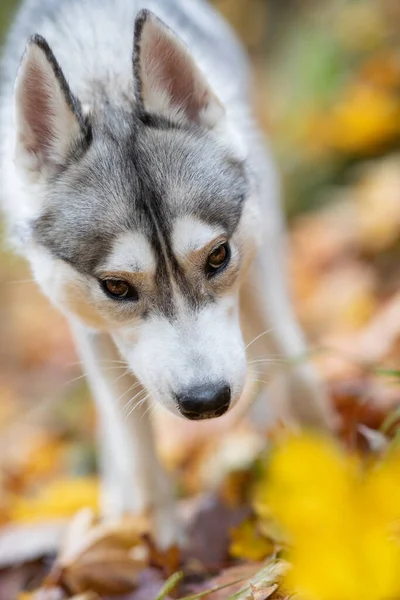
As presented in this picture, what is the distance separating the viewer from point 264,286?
337cm

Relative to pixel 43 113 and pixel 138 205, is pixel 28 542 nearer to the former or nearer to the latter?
pixel 138 205

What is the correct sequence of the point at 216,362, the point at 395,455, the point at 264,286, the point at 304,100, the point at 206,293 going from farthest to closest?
1. the point at 304,100
2. the point at 264,286
3. the point at 206,293
4. the point at 216,362
5. the point at 395,455

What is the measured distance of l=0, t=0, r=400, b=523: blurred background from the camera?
3854mm

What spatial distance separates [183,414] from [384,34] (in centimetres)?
522

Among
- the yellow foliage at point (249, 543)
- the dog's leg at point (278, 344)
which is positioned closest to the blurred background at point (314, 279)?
the dog's leg at point (278, 344)

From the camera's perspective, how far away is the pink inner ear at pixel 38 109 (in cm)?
250

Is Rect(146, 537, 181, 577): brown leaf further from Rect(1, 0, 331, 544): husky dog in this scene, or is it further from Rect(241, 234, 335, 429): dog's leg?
Rect(241, 234, 335, 429): dog's leg

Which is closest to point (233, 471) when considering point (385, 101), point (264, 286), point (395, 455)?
point (264, 286)

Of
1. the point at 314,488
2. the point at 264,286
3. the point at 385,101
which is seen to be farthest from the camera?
the point at 385,101

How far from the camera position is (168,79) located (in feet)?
8.84

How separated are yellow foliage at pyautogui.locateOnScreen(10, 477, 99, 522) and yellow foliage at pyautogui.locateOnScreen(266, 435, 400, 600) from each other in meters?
2.33

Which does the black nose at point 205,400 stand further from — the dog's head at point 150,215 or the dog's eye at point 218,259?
the dog's eye at point 218,259

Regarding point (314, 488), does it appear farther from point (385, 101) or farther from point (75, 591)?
point (385, 101)

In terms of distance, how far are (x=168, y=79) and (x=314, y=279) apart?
3077 millimetres
